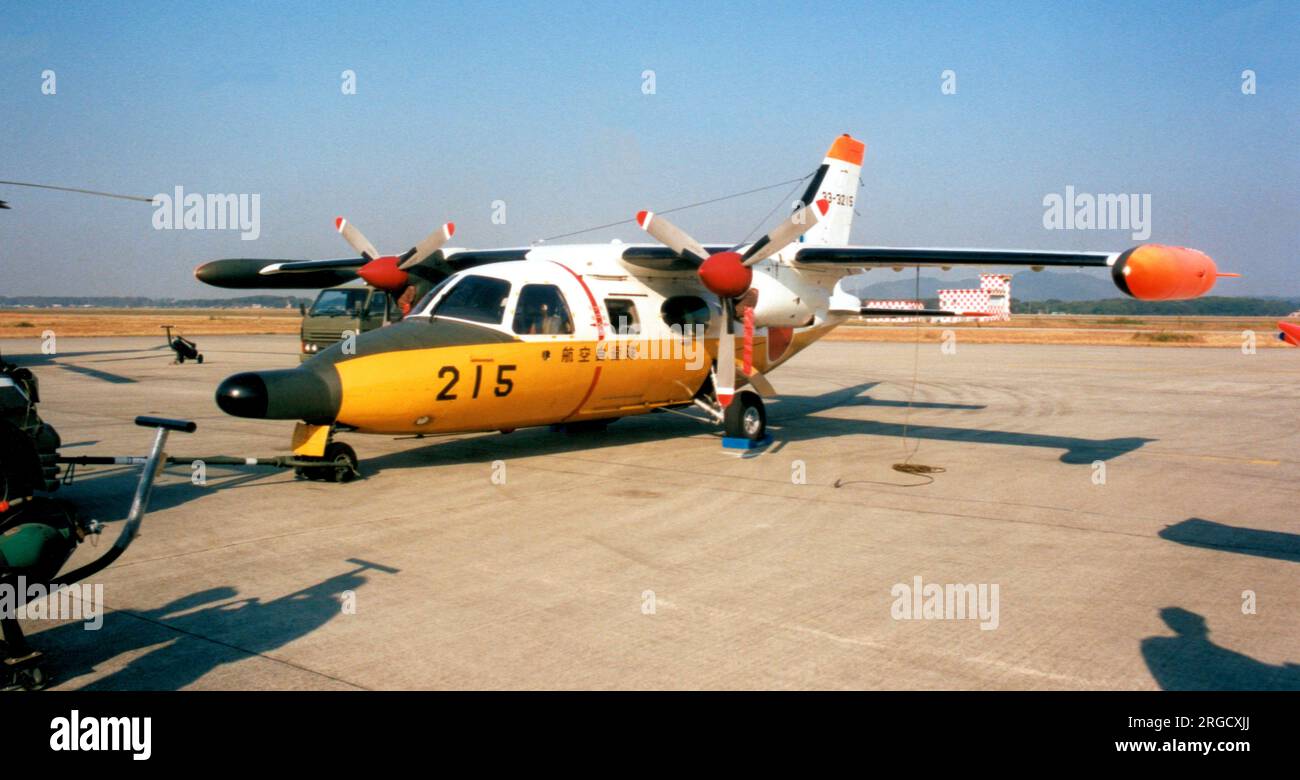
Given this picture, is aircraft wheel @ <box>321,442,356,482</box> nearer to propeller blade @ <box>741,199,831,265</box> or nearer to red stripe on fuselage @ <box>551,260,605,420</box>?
red stripe on fuselage @ <box>551,260,605,420</box>

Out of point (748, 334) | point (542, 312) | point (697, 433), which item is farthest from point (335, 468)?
point (697, 433)

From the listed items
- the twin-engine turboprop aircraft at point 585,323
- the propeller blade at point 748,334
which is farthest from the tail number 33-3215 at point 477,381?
the propeller blade at point 748,334

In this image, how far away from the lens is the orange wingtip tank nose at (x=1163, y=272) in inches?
346

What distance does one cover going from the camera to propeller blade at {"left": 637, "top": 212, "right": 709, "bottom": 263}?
12.6 m

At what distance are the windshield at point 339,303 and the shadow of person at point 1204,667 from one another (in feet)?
68.3

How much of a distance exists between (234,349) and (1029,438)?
35.2m

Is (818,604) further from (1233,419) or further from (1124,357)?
(1124,357)

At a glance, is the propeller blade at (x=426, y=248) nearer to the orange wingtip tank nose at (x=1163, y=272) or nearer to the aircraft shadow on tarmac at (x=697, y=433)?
the aircraft shadow on tarmac at (x=697, y=433)

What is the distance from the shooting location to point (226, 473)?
1134 cm

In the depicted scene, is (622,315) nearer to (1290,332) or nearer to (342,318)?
(1290,332)

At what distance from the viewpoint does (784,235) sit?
1255cm

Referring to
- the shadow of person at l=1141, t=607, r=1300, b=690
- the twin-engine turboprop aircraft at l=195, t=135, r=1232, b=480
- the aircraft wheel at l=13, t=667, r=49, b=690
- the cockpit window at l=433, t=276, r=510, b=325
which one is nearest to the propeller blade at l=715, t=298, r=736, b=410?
the twin-engine turboprop aircraft at l=195, t=135, r=1232, b=480
